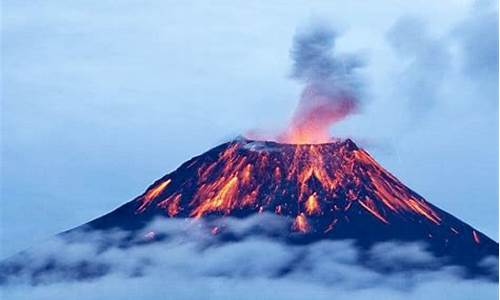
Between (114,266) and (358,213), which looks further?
(114,266)

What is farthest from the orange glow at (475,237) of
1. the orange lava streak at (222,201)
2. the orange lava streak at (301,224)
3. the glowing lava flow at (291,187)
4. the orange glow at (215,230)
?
the orange glow at (215,230)

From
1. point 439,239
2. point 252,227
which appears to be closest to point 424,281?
point 439,239

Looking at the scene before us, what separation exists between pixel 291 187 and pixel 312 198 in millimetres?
817

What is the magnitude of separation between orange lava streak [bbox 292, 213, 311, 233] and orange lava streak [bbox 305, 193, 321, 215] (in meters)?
0.28

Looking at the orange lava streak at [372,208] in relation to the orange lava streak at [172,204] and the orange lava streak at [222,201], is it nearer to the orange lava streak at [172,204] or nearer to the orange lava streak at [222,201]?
the orange lava streak at [222,201]

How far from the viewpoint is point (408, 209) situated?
56312 millimetres

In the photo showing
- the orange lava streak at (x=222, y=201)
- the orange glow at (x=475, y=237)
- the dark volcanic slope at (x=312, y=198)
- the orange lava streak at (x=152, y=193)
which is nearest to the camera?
the dark volcanic slope at (x=312, y=198)

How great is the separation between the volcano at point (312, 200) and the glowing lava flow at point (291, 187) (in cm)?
3

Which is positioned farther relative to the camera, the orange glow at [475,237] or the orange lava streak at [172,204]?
the orange glow at [475,237]

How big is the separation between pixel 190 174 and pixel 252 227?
9.53 ft

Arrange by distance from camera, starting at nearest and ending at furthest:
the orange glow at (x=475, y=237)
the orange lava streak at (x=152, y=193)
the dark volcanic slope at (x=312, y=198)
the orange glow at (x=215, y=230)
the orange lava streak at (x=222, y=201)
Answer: the dark volcanic slope at (x=312, y=198)
the orange glow at (x=475, y=237)
the orange lava streak at (x=222, y=201)
the orange glow at (x=215, y=230)
the orange lava streak at (x=152, y=193)

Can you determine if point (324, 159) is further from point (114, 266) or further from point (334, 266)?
point (114, 266)

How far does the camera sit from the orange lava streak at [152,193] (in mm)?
57391

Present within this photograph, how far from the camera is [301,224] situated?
183 ft
